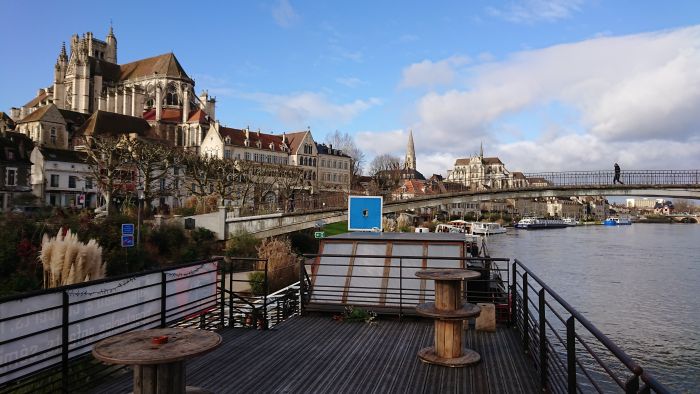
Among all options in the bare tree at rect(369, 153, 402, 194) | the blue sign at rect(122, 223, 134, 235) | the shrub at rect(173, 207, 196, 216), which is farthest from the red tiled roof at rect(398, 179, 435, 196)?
the blue sign at rect(122, 223, 134, 235)

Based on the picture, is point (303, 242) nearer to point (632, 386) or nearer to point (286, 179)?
point (286, 179)

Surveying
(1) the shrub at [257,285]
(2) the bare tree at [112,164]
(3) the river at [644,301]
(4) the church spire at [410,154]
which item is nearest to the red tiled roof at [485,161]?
(4) the church spire at [410,154]

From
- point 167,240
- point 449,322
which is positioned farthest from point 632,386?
point 167,240

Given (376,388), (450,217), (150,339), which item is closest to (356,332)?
(376,388)

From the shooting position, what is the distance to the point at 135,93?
84.0 meters

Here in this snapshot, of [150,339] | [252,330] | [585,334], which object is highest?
[150,339]

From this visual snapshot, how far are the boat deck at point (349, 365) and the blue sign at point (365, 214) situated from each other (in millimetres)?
6912

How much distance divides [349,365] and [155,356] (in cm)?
342

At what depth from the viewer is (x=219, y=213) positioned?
104 ft

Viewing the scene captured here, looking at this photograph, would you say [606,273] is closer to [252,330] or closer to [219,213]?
[219,213]

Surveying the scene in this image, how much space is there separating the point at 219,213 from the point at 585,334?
73.7 feet

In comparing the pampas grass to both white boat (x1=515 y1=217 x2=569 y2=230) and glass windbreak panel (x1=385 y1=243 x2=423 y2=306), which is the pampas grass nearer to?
glass windbreak panel (x1=385 y1=243 x2=423 y2=306)

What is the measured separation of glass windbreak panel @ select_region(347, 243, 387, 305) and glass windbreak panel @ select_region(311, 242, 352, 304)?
0.72 feet

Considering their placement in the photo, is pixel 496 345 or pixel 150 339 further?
pixel 496 345
